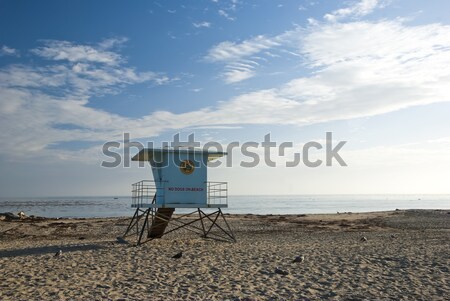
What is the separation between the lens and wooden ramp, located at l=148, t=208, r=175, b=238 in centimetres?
2142

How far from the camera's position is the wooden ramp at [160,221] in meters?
21.4

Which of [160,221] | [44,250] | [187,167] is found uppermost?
[187,167]

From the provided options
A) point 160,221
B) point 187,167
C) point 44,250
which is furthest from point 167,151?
point 44,250

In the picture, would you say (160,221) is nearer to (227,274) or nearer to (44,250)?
(44,250)

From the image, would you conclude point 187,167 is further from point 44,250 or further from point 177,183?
A: point 44,250

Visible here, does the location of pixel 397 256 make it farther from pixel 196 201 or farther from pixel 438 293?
pixel 196 201

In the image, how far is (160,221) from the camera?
22.4 meters

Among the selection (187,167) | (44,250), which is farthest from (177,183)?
(44,250)

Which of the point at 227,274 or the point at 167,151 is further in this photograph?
the point at 167,151

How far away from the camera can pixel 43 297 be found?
10391 millimetres

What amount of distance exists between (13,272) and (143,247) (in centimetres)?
657

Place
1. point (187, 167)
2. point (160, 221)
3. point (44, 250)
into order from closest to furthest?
point (44, 250), point (187, 167), point (160, 221)

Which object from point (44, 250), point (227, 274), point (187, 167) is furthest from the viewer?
point (187, 167)

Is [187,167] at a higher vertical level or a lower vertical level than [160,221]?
higher
